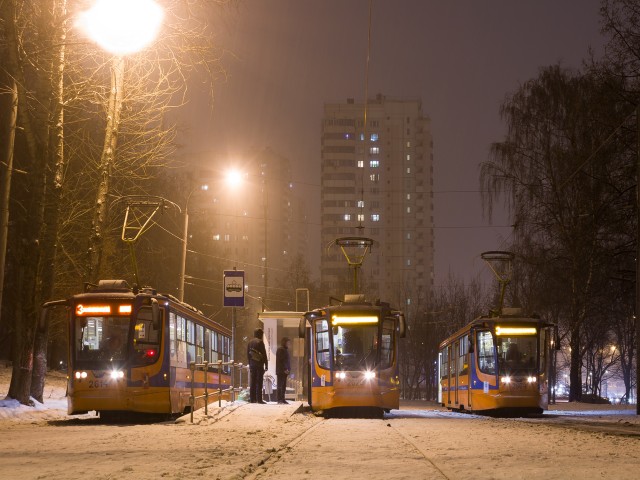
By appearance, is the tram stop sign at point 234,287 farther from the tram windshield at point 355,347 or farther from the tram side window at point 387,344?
the tram side window at point 387,344

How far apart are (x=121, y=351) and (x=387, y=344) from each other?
316 inches

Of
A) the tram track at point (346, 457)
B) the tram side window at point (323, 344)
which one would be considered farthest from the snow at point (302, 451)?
the tram side window at point (323, 344)

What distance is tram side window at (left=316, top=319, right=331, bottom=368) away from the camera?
1048 inches

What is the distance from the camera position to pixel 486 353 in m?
30.1

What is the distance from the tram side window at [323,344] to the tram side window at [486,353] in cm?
572

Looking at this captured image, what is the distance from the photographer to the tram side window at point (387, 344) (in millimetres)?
26547

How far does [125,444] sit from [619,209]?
2737 centimetres

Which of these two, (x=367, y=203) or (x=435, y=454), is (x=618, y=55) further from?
(x=367, y=203)

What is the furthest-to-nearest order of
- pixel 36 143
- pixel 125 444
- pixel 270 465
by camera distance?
pixel 36 143 < pixel 125 444 < pixel 270 465

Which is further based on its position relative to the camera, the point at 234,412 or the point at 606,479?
the point at 234,412

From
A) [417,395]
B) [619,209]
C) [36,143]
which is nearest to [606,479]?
[36,143]

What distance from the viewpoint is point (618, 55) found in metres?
33.7

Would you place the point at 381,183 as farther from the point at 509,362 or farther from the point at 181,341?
the point at 181,341

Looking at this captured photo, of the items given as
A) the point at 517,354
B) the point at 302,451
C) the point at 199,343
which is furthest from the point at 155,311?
the point at 517,354
